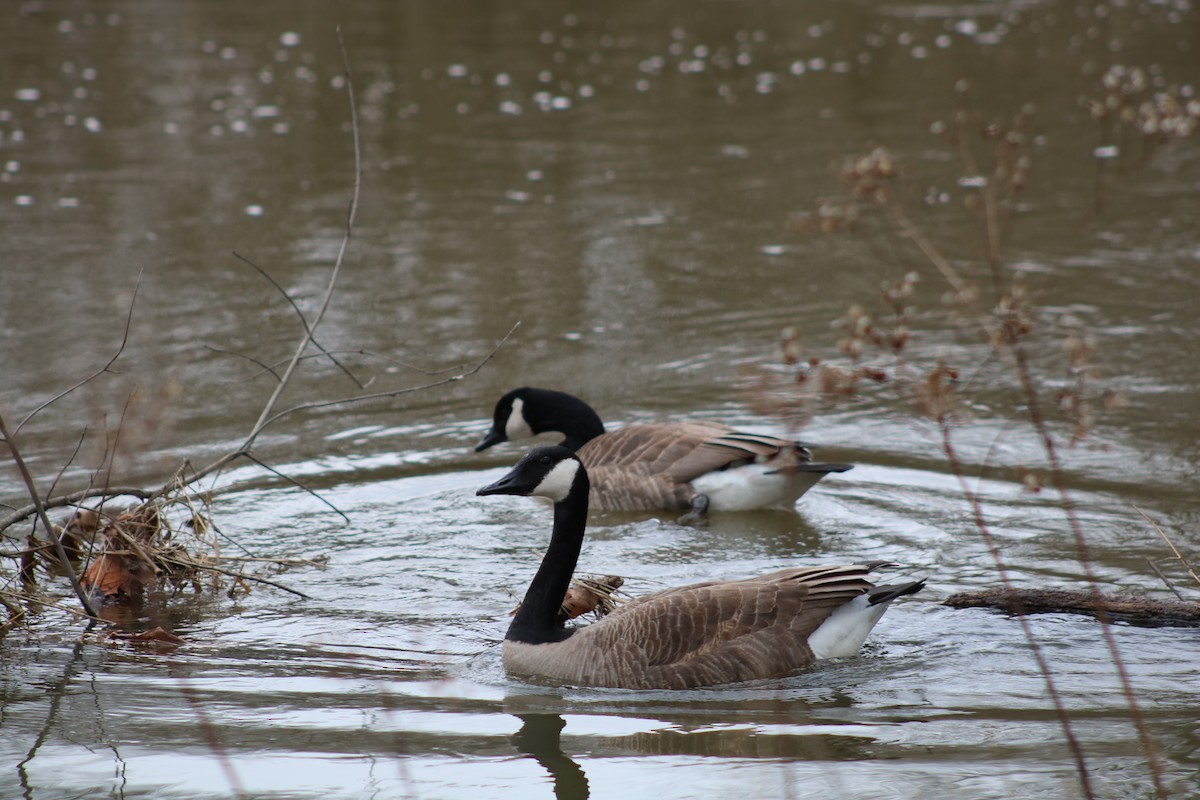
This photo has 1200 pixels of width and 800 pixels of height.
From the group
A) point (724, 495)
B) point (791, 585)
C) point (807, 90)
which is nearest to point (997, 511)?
point (724, 495)

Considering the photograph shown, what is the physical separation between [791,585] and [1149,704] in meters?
1.58

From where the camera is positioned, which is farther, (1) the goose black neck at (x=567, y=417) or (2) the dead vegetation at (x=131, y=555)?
(1) the goose black neck at (x=567, y=417)

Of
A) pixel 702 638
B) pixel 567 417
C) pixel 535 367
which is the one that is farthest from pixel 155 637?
pixel 535 367

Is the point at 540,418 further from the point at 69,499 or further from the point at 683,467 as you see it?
the point at 69,499

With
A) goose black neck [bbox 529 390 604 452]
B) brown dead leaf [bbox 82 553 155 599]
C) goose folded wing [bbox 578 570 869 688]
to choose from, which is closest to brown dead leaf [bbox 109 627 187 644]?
brown dead leaf [bbox 82 553 155 599]

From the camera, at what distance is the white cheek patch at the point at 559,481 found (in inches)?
264

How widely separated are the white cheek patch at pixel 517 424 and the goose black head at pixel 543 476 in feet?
9.52

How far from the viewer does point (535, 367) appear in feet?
38.1

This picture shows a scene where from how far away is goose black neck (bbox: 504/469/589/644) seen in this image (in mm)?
6430

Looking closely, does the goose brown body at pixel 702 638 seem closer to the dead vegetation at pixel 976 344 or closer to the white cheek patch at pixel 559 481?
the white cheek patch at pixel 559 481

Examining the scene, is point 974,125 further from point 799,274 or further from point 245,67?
point 245,67

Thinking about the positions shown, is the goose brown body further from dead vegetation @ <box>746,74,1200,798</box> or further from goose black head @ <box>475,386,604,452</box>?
goose black head @ <box>475,386,604,452</box>

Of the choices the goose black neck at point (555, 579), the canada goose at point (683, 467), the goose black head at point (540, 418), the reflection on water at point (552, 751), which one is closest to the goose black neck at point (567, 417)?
the goose black head at point (540, 418)

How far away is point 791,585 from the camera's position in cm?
645
